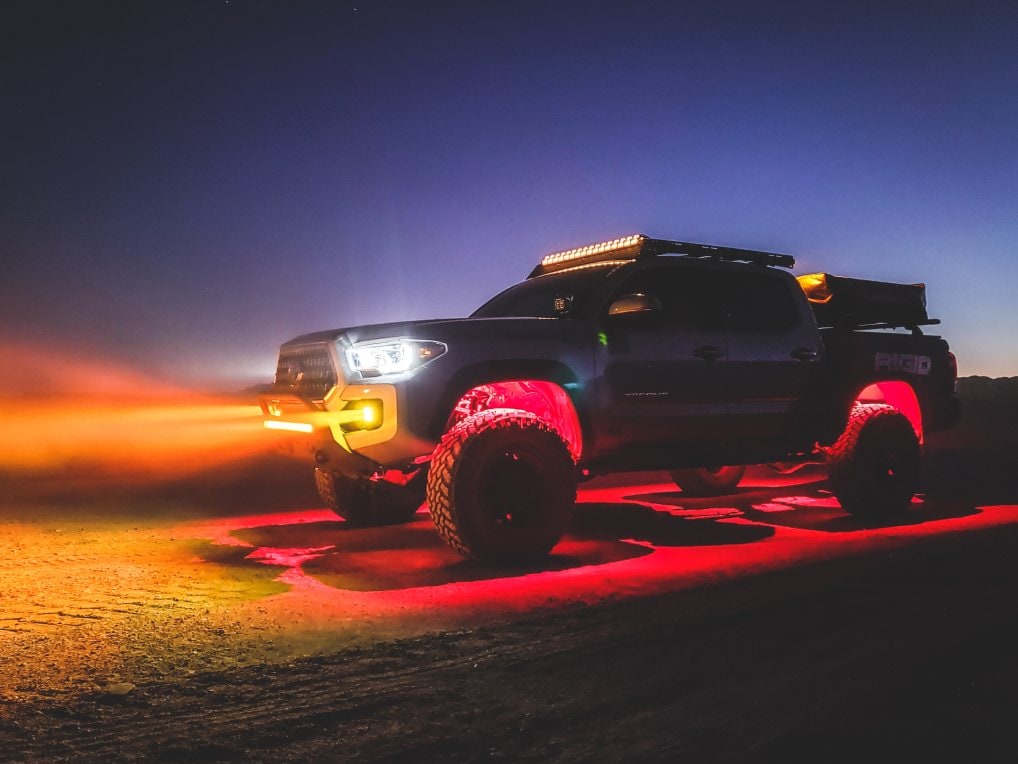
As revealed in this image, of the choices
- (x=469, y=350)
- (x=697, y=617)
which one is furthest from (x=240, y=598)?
(x=697, y=617)

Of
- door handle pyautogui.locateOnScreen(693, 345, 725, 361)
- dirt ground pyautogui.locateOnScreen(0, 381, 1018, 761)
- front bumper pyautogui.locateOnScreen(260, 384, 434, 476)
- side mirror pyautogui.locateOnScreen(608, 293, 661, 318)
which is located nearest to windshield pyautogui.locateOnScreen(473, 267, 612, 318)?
side mirror pyautogui.locateOnScreen(608, 293, 661, 318)

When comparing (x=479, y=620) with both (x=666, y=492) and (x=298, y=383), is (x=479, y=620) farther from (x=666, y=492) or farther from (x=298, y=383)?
(x=666, y=492)

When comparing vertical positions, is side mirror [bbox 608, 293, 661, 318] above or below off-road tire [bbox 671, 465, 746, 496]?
above

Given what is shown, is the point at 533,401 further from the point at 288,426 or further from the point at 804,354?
the point at 804,354

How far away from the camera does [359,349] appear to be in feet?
17.8

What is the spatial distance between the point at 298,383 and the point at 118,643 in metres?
2.42

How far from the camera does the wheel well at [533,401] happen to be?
230 inches

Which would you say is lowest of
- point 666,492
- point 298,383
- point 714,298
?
point 666,492

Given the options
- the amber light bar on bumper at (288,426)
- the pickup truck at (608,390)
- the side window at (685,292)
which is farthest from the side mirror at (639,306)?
the amber light bar on bumper at (288,426)

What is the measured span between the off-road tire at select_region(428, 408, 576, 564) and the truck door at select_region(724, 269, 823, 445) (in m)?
1.90

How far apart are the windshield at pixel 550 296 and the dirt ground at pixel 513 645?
1787 mm

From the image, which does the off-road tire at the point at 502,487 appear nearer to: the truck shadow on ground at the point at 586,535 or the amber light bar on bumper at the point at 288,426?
the truck shadow on ground at the point at 586,535

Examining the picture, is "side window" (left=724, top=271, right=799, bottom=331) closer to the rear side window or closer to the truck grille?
the rear side window

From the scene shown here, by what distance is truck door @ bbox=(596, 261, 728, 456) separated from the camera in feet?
19.7
